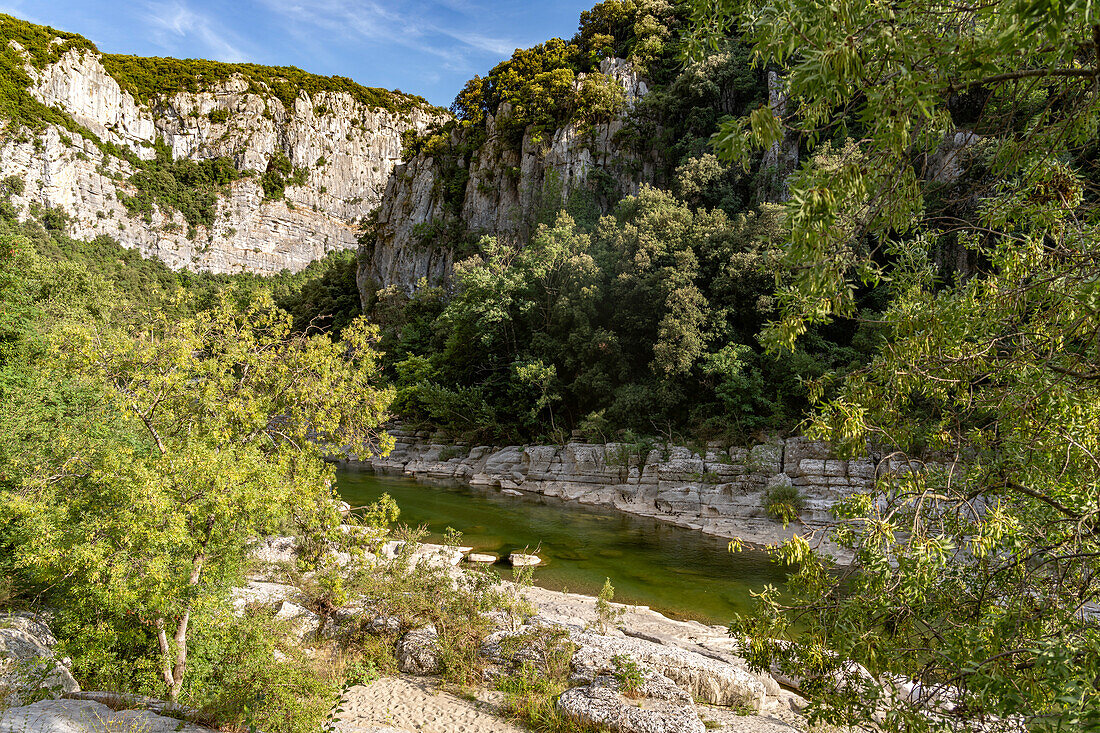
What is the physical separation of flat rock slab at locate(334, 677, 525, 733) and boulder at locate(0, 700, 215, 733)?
5.68 ft

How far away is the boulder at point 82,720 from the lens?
387 centimetres

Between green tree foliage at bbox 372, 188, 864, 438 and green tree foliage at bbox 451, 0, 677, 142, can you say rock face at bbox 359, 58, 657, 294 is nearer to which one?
green tree foliage at bbox 451, 0, 677, 142

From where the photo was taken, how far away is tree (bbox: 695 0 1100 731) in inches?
82.0

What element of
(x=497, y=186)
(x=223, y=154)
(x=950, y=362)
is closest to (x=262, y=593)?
(x=950, y=362)

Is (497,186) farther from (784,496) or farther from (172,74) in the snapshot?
(172,74)

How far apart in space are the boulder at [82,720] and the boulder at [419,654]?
9.88ft

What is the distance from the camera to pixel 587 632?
8016 mm

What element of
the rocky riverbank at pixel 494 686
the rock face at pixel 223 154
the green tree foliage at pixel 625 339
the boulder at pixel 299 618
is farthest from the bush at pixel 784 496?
the rock face at pixel 223 154

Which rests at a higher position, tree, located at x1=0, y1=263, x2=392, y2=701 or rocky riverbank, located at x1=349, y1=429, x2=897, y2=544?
tree, located at x1=0, y1=263, x2=392, y2=701

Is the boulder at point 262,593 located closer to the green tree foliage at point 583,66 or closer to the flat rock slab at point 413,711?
the flat rock slab at point 413,711

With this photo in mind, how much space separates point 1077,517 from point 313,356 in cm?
850

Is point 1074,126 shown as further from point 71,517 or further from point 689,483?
point 689,483

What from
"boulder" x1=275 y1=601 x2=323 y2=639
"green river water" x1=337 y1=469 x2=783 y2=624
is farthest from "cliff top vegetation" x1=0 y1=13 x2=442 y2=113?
"boulder" x1=275 y1=601 x2=323 y2=639

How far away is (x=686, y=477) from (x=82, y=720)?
58.1 feet
